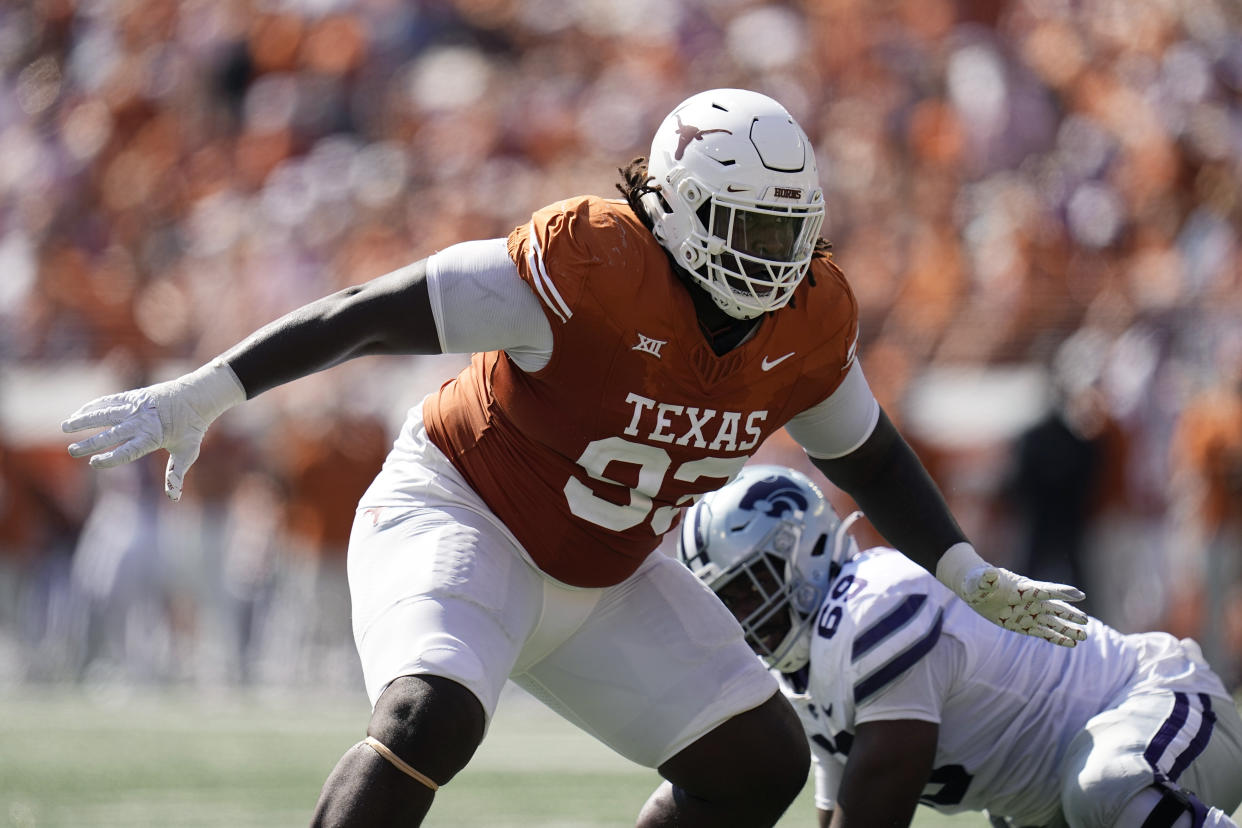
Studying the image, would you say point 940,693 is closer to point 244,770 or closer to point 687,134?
point 687,134

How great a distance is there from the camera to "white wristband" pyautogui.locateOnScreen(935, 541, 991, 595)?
153 inches

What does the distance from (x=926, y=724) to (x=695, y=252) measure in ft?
3.83

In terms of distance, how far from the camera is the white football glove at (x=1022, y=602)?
379 cm

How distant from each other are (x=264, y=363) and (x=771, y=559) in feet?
4.55

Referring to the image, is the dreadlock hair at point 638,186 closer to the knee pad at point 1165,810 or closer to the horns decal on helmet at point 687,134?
the horns decal on helmet at point 687,134

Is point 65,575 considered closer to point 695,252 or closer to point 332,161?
point 332,161

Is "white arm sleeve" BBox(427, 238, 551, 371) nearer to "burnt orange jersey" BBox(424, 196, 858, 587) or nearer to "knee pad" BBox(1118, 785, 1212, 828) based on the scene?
"burnt orange jersey" BBox(424, 196, 858, 587)

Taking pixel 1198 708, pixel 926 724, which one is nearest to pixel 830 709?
pixel 926 724

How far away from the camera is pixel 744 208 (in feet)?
11.8

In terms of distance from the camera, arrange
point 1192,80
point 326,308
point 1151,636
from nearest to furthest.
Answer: point 326,308
point 1151,636
point 1192,80

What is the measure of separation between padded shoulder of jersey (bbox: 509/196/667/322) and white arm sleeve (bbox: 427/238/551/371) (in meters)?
0.03

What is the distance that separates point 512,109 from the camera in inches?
524

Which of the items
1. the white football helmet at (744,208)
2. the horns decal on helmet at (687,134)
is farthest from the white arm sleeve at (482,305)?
the horns decal on helmet at (687,134)

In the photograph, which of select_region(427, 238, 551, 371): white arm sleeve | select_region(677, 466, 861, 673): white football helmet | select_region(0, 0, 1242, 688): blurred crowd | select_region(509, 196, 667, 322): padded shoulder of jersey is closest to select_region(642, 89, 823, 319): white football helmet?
select_region(509, 196, 667, 322): padded shoulder of jersey
